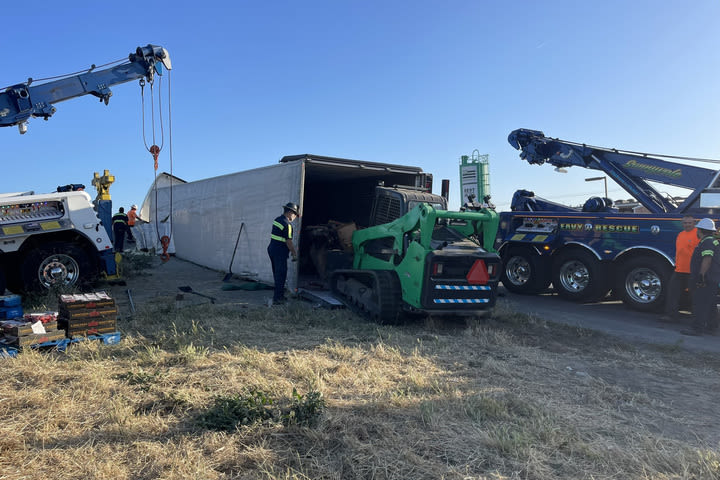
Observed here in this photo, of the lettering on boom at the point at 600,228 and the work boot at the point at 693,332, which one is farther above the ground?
the lettering on boom at the point at 600,228

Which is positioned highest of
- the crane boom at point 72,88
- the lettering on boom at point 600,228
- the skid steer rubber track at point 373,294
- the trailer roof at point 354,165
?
the crane boom at point 72,88

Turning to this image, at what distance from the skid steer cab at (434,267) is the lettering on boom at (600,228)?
11.4 ft

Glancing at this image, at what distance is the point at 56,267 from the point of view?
8211 millimetres

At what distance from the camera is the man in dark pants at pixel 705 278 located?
7367mm

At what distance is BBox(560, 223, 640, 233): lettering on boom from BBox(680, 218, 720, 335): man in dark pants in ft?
5.53

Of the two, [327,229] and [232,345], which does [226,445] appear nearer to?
[232,345]

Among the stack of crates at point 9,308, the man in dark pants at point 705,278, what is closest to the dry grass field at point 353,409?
the stack of crates at point 9,308

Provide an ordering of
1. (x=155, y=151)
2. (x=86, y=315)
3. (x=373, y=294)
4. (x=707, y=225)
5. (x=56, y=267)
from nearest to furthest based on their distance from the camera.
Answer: (x=86, y=315) → (x=707, y=225) → (x=373, y=294) → (x=56, y=267) → (x=155, y=151)

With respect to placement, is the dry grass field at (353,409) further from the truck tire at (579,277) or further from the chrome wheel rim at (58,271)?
the truck tire at (579,277)

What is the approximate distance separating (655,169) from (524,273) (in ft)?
11.9

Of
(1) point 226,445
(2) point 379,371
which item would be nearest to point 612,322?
(2) point 379,371

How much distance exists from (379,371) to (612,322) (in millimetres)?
5142

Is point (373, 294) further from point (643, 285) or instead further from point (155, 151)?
point (643, 285)

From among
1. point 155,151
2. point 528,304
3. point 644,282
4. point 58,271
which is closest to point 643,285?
point 644,282
